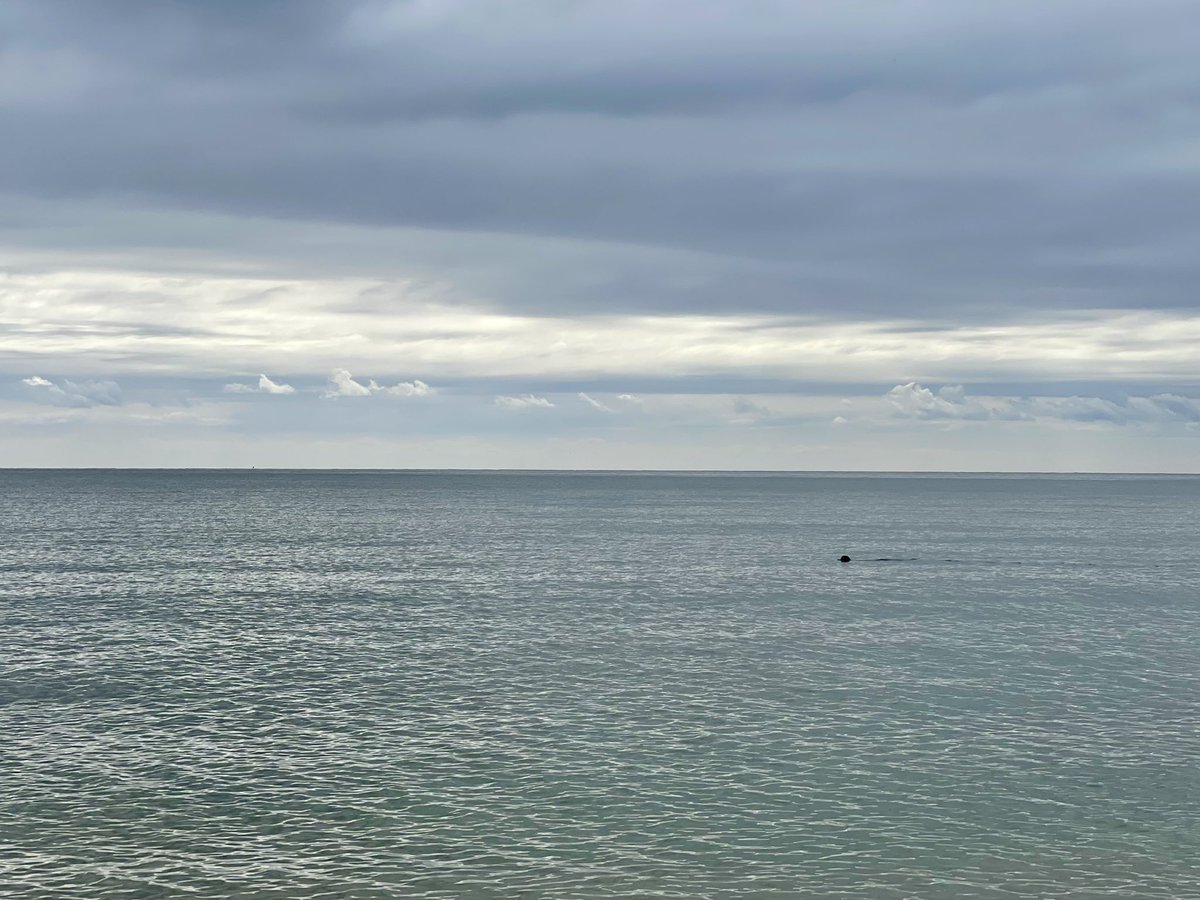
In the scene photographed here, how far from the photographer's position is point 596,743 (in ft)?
158

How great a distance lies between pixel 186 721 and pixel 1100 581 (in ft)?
289

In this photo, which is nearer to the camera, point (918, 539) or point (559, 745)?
point (559, 745)

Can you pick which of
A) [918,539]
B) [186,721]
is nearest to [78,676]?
[186,721]

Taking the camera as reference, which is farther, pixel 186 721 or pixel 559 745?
pixel 186 721

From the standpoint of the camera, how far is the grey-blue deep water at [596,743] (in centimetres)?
3475

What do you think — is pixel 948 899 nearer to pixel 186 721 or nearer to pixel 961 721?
pixel 961 721

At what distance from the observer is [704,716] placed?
53.1 meters

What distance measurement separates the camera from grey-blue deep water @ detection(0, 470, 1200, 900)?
3475 centimetres

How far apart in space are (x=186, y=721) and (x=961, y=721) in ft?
111

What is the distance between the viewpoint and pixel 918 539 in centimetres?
17562

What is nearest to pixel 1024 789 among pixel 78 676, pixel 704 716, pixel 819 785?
pixel 819 785

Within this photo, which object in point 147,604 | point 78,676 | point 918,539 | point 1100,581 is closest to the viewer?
point 78,676

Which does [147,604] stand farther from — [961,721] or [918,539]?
[918,539]

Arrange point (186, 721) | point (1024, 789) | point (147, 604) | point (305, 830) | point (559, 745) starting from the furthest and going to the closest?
point (147, 604), point (186, 721), point (559, 745), point (1024, 789), point (305, 830)
